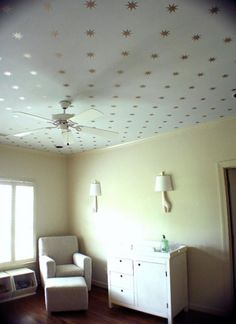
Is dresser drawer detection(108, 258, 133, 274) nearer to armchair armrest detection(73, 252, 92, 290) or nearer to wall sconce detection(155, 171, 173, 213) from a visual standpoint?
armchair armrest detection(73, 252, 92, 290)

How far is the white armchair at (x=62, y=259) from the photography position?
157 inches

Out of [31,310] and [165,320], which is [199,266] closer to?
[165,320]

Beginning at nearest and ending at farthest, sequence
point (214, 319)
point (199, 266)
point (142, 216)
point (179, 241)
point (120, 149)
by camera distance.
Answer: point (214, 319) < point (199, 266) < point (179, 241) < point (142, 216) < point (120, 149)

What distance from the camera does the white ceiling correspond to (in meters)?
1.50

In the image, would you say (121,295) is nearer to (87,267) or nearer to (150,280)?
(150,280)

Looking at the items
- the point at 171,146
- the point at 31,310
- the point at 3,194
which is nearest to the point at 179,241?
the point at 171,146

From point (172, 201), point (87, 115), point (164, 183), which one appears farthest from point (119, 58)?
point (172, 201)

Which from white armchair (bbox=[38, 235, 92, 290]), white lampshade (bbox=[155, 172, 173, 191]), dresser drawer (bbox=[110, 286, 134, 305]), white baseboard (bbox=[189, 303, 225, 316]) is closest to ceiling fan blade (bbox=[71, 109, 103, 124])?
white lampshade (bbox=[155, 172, 173, 191])

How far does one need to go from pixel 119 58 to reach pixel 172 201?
241 cm

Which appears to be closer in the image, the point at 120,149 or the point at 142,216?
the point at 142,216

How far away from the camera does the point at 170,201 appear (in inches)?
151

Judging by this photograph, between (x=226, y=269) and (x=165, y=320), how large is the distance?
0.95m

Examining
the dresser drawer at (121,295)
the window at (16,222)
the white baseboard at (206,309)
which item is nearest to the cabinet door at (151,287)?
the dresser drawer at (121,295)

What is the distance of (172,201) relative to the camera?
3822 mm
